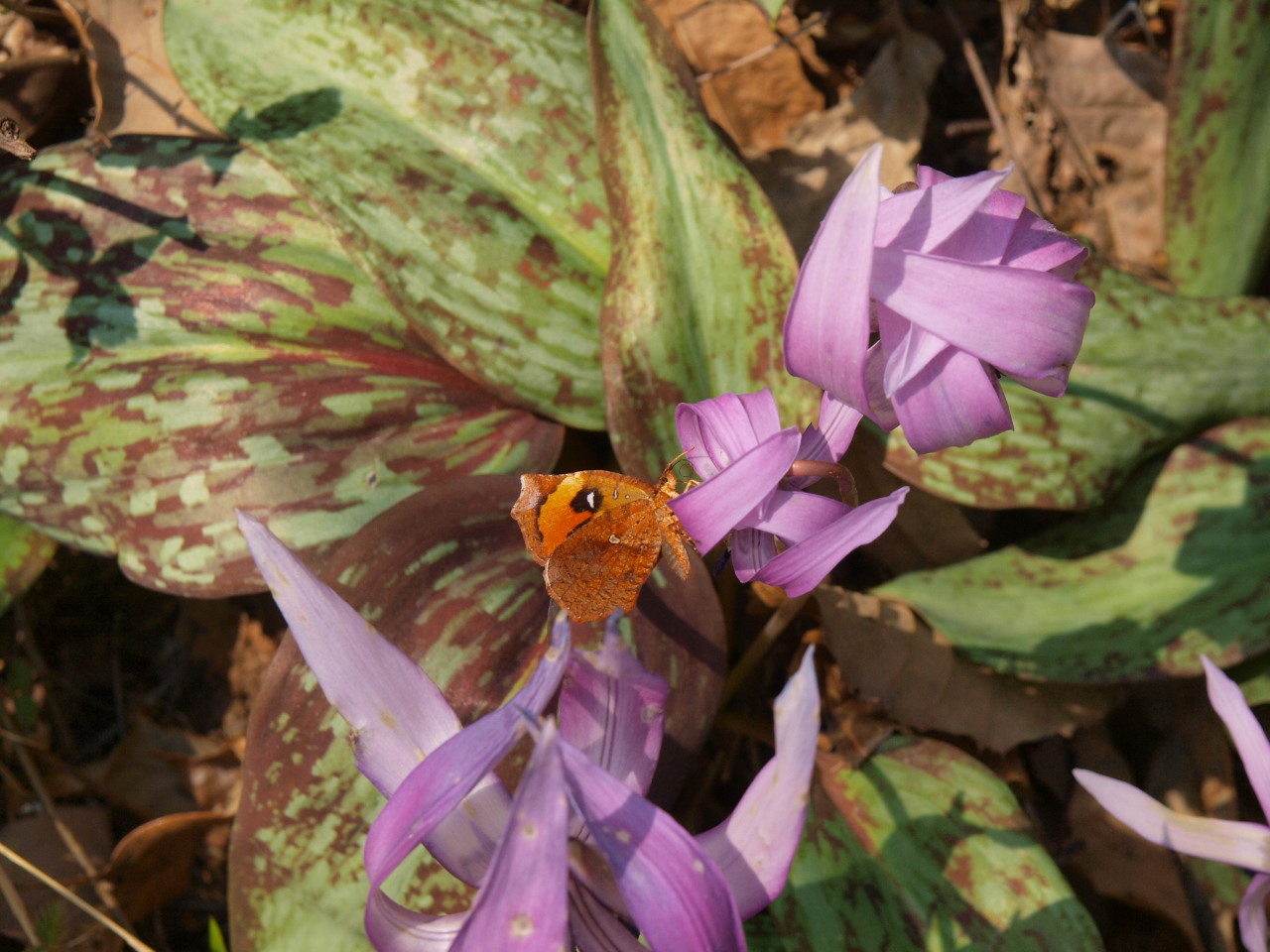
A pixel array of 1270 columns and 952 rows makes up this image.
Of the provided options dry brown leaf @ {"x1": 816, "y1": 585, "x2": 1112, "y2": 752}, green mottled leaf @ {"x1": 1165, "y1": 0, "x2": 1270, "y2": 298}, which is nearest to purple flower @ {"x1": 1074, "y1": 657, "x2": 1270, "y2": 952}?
dry brown leaf @ {"x1": 816, "y1": 585, "x2": 1112, "y2": 752}

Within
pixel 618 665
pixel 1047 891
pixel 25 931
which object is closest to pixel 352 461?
pixel 618 665

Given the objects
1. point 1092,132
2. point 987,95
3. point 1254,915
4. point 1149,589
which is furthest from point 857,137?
point 1254,915

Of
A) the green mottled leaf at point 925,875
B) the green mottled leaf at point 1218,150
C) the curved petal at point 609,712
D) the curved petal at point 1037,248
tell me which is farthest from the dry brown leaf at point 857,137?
the curved petal at point 609,712

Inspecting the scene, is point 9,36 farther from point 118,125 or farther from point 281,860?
point 281,860

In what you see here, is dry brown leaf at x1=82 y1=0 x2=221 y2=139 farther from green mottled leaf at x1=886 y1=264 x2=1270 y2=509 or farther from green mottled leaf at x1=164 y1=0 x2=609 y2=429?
green mottled leaf at x1=886 y1=264 x2=1270 y2=509

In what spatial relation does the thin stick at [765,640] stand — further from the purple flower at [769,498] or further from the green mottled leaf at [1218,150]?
the green mottled leaf at [1218,150]
